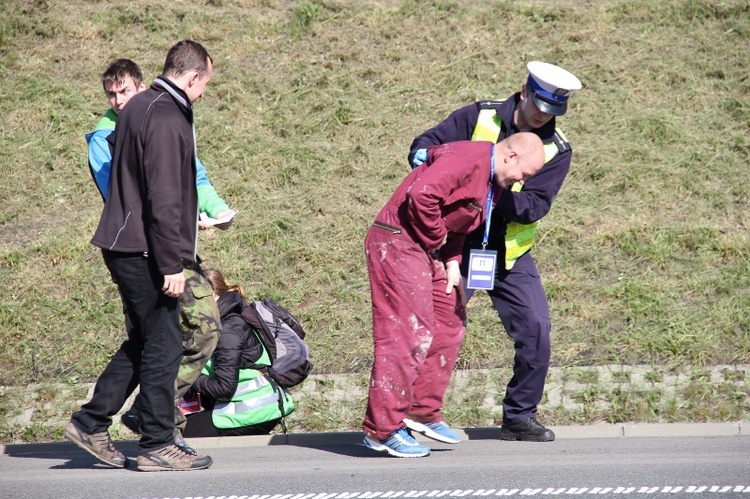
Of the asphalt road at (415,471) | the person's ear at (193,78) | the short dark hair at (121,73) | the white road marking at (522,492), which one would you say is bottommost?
the asphalt road at (415,471)

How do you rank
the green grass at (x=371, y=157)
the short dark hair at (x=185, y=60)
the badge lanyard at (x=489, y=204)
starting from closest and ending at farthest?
the short dark hair at (x=185, y=60) < the badge lanyard at (x=489, y=204) < the green grass at (x=371, y=157)

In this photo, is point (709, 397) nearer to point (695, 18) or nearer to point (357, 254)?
point (357, 254)

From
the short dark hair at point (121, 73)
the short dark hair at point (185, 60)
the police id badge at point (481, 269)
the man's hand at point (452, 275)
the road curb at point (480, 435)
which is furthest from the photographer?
the road curb at point (480, 435)

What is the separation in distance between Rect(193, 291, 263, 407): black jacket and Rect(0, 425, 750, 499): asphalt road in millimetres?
348

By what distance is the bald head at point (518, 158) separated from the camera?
5.05 m

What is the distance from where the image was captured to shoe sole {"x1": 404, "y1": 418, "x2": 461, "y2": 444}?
17.7 ft

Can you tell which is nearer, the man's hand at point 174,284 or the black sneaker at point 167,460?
the man's hand at point 174,284

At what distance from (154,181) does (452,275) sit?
1722mm

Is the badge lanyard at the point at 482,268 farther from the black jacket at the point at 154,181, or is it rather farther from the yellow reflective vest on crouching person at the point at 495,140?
the black jacket at the point at 154,181

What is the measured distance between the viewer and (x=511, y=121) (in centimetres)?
565

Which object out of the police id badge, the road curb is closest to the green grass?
the road curb

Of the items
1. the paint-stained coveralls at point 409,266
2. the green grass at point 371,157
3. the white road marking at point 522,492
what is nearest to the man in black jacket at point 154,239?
the white road marking at point 522,492

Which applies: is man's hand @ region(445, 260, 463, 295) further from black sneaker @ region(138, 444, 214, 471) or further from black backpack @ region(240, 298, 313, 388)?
black sneaker @ region(138, 444, 214, 471)

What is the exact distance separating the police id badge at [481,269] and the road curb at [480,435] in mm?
1117
